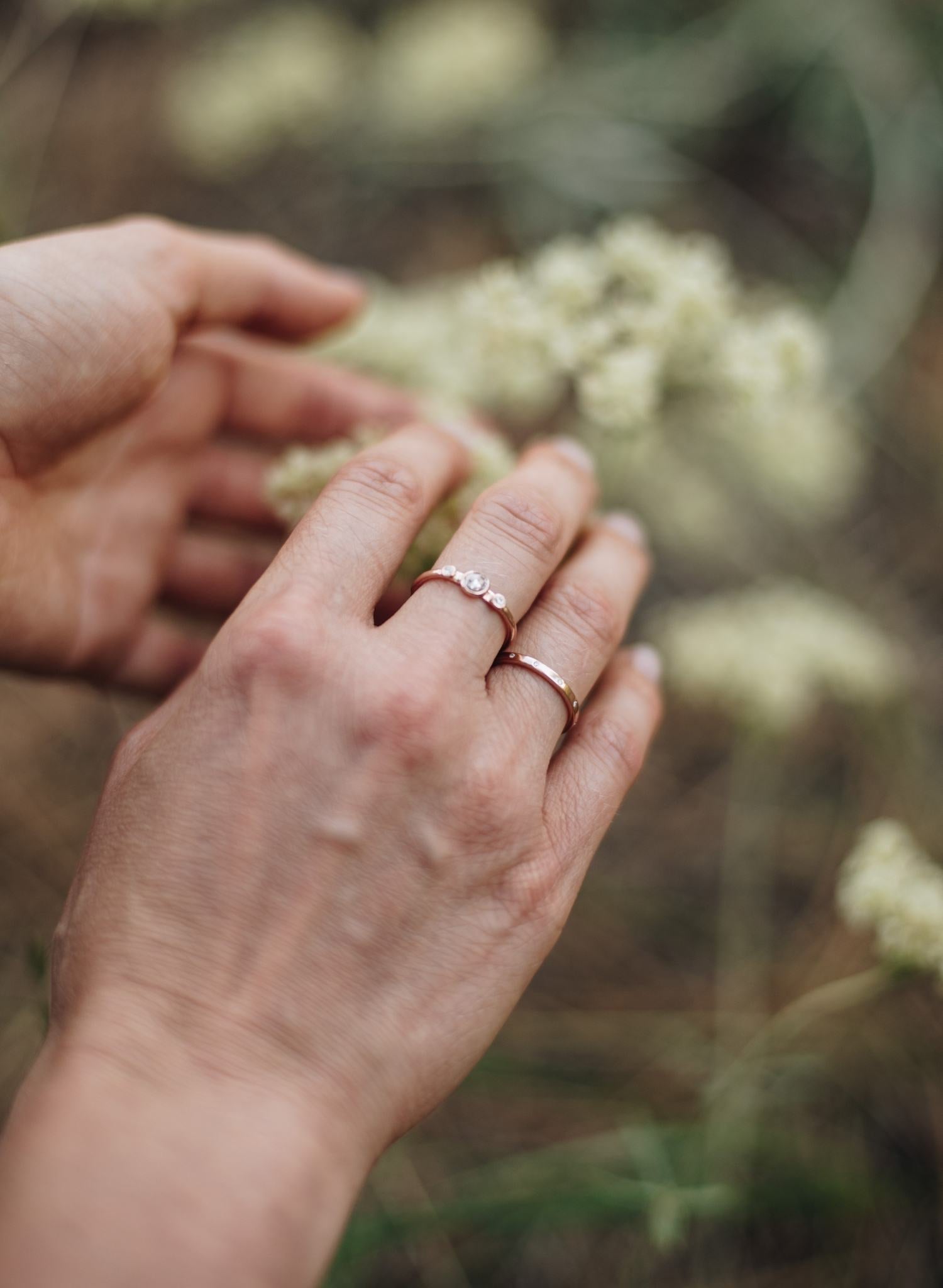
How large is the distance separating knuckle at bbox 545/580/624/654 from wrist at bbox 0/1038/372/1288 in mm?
902

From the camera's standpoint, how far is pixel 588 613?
1590 millimetres

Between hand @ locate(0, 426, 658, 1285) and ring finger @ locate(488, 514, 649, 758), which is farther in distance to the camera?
ring finger @ locate(488, 514, 649, 758)

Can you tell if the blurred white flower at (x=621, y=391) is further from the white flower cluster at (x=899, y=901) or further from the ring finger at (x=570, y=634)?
the white flower cluster at (x=899, y=901)

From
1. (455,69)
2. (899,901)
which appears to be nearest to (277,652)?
(899,901)

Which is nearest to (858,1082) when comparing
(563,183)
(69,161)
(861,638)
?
(861,638)

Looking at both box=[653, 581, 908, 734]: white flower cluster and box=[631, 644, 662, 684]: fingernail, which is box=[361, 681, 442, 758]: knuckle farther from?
box=[653, 581, 908, 734]: white flower cluster

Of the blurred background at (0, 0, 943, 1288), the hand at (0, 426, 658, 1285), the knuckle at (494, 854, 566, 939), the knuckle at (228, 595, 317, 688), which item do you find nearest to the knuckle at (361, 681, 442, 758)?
the hand at (0, 426, 658, 1285)

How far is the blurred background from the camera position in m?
2.34

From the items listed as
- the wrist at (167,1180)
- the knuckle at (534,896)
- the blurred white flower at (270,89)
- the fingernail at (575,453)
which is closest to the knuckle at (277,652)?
the knuckle at (534,896)

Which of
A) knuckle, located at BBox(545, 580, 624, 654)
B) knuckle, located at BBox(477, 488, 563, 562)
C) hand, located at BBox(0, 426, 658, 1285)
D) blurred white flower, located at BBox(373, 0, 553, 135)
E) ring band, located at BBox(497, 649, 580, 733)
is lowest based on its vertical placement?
hand, located at BBox(0, 426, 658, 1285)

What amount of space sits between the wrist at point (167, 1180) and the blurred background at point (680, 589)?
432 mm

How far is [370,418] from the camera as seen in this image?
89.6 inches

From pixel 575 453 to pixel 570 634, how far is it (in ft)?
1.62

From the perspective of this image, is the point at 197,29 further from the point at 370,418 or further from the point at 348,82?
the point at 370,418
